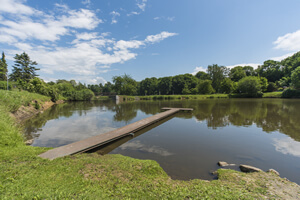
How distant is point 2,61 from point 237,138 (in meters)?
48.7

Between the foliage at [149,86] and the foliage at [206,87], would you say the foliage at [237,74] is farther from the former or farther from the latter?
the foliage at [149,86]

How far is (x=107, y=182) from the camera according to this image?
3178mm

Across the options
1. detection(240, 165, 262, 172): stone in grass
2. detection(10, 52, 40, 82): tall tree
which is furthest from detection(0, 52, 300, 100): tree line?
detection(240, 165, 262, 172): stone in grass

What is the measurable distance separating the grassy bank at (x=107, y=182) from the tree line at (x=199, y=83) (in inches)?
1142

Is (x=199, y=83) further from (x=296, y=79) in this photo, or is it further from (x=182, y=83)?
(x=296, y=79)

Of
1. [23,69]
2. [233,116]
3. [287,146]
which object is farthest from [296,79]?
[23,69]

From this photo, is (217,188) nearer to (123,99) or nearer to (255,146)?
(255,146)

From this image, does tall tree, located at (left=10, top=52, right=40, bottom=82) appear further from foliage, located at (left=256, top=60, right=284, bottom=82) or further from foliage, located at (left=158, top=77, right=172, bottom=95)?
foliage, located at (left=256, top=60, right=284, bottom=82)

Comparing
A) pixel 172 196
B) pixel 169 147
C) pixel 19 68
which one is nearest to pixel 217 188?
pixel 172 196

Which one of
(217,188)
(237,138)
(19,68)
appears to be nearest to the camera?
(217,188)

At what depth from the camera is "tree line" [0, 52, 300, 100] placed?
3768 centimetres

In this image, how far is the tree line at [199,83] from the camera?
37.7 metres

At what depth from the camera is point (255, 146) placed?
20.5 ft

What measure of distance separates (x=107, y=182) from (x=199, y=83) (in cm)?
6357
